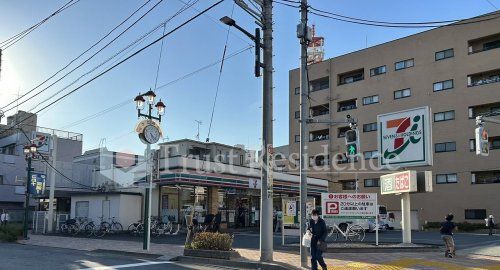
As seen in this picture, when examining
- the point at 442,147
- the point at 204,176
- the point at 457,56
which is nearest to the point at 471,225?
the point at 442,147

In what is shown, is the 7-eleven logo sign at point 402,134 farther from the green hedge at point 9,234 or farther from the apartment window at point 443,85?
the apartment window at point 443,85

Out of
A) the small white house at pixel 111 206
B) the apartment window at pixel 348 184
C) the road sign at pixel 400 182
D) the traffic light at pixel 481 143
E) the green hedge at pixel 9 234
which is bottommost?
the green hedge at pixel 9 234

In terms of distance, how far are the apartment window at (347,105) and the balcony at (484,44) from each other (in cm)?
1326

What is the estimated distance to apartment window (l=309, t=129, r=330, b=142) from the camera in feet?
184

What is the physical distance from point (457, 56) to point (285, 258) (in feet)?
114

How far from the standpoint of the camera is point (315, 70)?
57.0 meters

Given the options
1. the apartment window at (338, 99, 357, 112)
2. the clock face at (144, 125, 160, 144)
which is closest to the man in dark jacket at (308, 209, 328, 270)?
the clock face at (144, 125, 160, 144)

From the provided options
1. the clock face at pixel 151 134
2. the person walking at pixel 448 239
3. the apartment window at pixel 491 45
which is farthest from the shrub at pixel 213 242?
the apartment window at pixel 491 45

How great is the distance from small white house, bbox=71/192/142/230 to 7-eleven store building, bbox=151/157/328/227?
1.27 meters

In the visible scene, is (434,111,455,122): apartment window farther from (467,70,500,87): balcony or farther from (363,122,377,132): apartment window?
(363,122,377,132): apartment window

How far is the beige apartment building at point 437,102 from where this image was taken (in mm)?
41281

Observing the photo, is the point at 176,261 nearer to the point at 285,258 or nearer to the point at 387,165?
the point at 285,258

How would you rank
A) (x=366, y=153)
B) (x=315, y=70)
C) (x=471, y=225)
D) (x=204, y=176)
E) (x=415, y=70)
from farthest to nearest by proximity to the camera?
(x=315, y=70)
(x=366, y=153)
(x=415, y=70)
(x=471, y=225)
(x=204, y=176)

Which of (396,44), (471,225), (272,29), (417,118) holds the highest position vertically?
(396,44)
